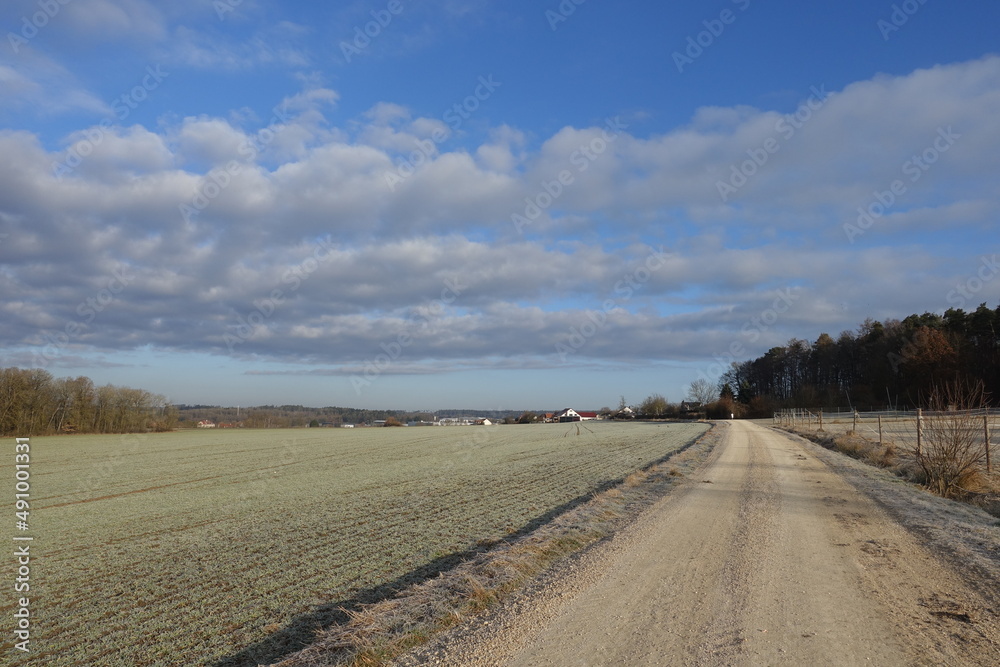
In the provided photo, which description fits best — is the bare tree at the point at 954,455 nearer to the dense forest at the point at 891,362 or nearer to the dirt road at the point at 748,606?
the dirt road at the point at 748,606

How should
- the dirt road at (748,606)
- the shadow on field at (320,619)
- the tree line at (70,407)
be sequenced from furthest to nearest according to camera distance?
the tree line at (70,407), the shadow on field at (320,619), the dirt road at (748,606)

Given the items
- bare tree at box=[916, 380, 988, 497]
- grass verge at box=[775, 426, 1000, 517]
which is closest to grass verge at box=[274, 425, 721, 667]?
grass verge at box=[775, 426, 1000, 517]

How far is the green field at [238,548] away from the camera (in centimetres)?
677

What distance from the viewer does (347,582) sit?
8.50 meters

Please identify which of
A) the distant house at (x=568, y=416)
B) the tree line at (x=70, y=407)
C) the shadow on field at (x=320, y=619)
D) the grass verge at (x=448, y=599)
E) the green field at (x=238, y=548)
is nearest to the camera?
the grass verge at (x=448, y=599)

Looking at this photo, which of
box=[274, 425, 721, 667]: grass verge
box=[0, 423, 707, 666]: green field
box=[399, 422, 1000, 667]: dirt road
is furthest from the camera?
box=[0, 423, 707, 666]: green field

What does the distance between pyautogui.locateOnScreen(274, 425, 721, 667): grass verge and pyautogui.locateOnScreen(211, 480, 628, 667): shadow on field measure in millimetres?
256

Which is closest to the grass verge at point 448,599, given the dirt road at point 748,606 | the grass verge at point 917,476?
the dirt road at point 748,606

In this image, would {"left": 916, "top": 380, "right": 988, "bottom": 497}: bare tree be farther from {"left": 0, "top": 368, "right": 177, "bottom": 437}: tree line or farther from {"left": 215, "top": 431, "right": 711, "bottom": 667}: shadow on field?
{"left": 0, "top": 368, "right": 177, "bottom": 437}: tree line

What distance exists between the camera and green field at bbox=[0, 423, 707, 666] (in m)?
6.77

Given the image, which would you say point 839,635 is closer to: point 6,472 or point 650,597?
point 650,597

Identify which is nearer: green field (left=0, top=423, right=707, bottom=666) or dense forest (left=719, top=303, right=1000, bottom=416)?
green field (left=0, top=423, right=707, bottom=666)

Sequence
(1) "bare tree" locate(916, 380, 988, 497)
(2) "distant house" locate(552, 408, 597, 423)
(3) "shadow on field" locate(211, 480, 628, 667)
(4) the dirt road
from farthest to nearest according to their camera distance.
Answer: (2) "distant house" locate(552, 408, 597, 423) → (1) "bare tree" locate(916, 380, 988, 497) → (3) "shadow on field" locate(211, 480, 628, 667) → (4) the dirt road

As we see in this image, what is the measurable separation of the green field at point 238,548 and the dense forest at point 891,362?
41366 mm
